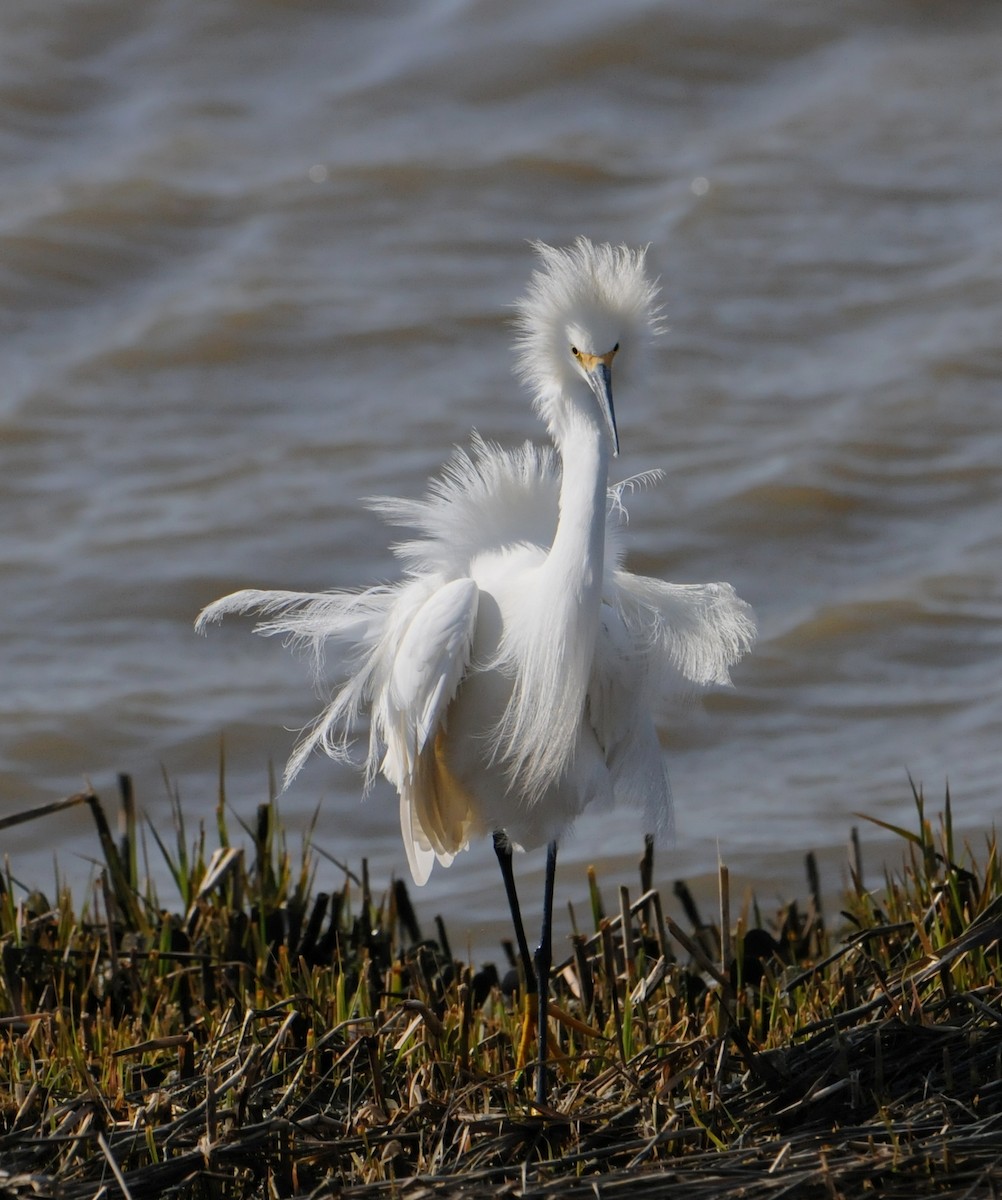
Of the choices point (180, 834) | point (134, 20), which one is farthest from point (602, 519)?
point (134, 20)

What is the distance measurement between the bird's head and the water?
73.3 inches

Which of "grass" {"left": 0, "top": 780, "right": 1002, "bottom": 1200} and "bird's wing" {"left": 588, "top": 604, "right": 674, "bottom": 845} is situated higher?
"bird's wing" {"left": 588, "top": 604, "right": 674, "bottom": 845}

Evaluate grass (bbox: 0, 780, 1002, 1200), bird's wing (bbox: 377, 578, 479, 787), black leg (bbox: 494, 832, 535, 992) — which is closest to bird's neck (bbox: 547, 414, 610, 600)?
bird's wing (bbox: 377, 578, 479, 787)

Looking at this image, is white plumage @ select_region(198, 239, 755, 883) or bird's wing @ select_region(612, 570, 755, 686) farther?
bird's wing @ select_region(612, 570, 755, 686)

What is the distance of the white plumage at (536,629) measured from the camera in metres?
2.75

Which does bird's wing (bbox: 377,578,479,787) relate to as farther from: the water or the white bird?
the water

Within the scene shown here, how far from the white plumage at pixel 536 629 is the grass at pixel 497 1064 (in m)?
0.30

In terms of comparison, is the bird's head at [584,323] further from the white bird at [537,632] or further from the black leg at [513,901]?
the black leg at [513,901]

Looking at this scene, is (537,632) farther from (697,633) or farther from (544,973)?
(544,973)

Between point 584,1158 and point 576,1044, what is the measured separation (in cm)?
72

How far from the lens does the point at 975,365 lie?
7840 millimetres

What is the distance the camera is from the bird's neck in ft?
8.78

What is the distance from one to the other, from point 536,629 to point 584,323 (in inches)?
19.7

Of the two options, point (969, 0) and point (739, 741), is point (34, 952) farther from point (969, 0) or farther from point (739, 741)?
point (969, 0)
